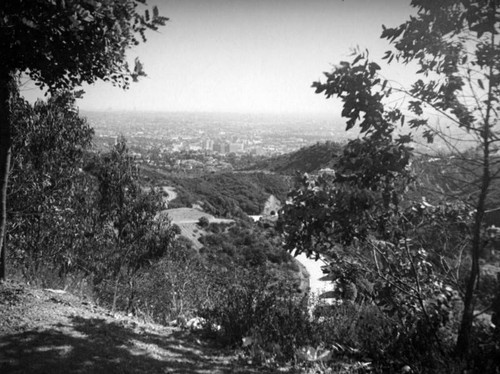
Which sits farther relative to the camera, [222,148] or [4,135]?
[222,148]

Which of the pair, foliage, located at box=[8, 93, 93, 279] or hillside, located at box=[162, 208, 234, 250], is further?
hillside, located at box=[162, 208, 234, 250]

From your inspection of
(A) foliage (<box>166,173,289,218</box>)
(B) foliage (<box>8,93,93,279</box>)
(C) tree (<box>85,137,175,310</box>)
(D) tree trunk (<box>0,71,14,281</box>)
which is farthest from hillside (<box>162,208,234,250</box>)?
(D) tree trunk (<box>0,71,14,281</box>)

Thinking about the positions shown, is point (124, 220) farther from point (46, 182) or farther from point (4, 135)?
point (4, 135)

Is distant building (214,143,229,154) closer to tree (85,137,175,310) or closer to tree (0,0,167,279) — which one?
tree (85,137,175,310)

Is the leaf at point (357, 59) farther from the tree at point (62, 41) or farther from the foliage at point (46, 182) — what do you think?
the foliage at point (46, 182)

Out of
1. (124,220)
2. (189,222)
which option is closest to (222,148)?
(189,222)

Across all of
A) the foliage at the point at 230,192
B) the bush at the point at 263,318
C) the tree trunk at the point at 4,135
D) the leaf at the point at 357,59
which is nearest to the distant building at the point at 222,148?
the foliage at the point at 230,192
